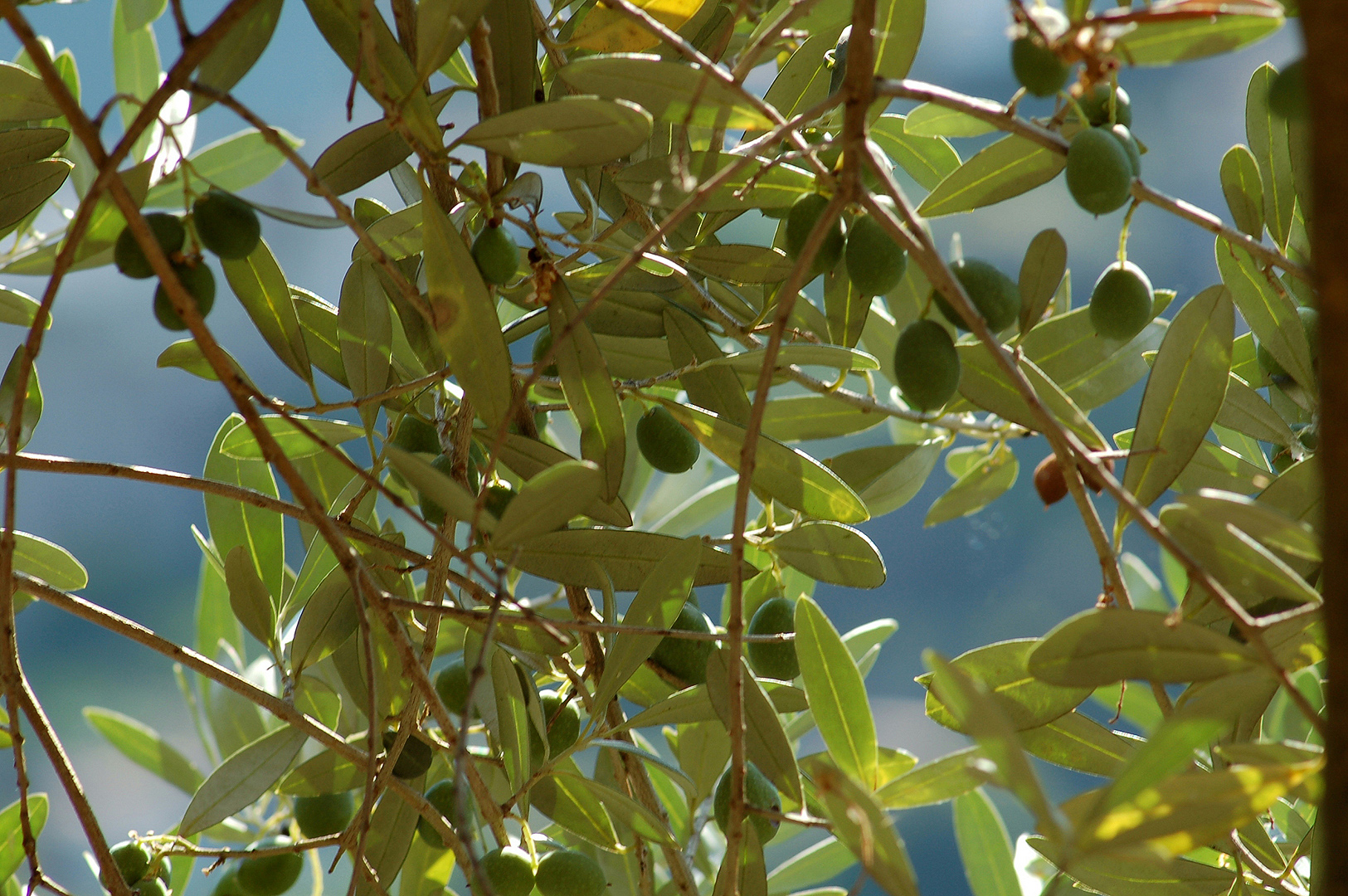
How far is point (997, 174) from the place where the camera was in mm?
777

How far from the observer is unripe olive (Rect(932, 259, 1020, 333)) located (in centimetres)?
74

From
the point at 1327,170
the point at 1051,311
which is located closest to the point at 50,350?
the point at 1051,311

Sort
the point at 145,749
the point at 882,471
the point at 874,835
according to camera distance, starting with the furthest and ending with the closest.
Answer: the point at 145,749, the point at 882,471, the point at 874,835

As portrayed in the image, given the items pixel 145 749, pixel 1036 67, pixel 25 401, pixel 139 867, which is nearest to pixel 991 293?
pixel 1036 67

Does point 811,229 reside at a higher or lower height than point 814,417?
higher

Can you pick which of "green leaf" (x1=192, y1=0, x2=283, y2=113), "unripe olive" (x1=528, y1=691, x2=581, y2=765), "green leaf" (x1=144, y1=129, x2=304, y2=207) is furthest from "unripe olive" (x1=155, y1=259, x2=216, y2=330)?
"green leaf" (x1=144, y1=129, x2=304, y2=207)

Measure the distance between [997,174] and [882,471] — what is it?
1.25 feet

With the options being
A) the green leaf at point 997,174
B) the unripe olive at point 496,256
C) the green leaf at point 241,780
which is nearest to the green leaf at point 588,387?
the unripe olive at point 496,256

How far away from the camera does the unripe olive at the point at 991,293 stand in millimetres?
739

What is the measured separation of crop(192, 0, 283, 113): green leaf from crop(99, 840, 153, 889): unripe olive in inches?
27.2

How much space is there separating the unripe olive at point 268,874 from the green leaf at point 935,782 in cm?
58

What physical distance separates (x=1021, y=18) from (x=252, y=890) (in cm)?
91

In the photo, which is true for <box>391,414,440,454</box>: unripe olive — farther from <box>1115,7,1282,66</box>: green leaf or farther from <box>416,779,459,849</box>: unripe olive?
<box>1115,7,1282,66</box>: green leaf

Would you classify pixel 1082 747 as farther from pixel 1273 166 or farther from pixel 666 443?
pixel 1273 166
